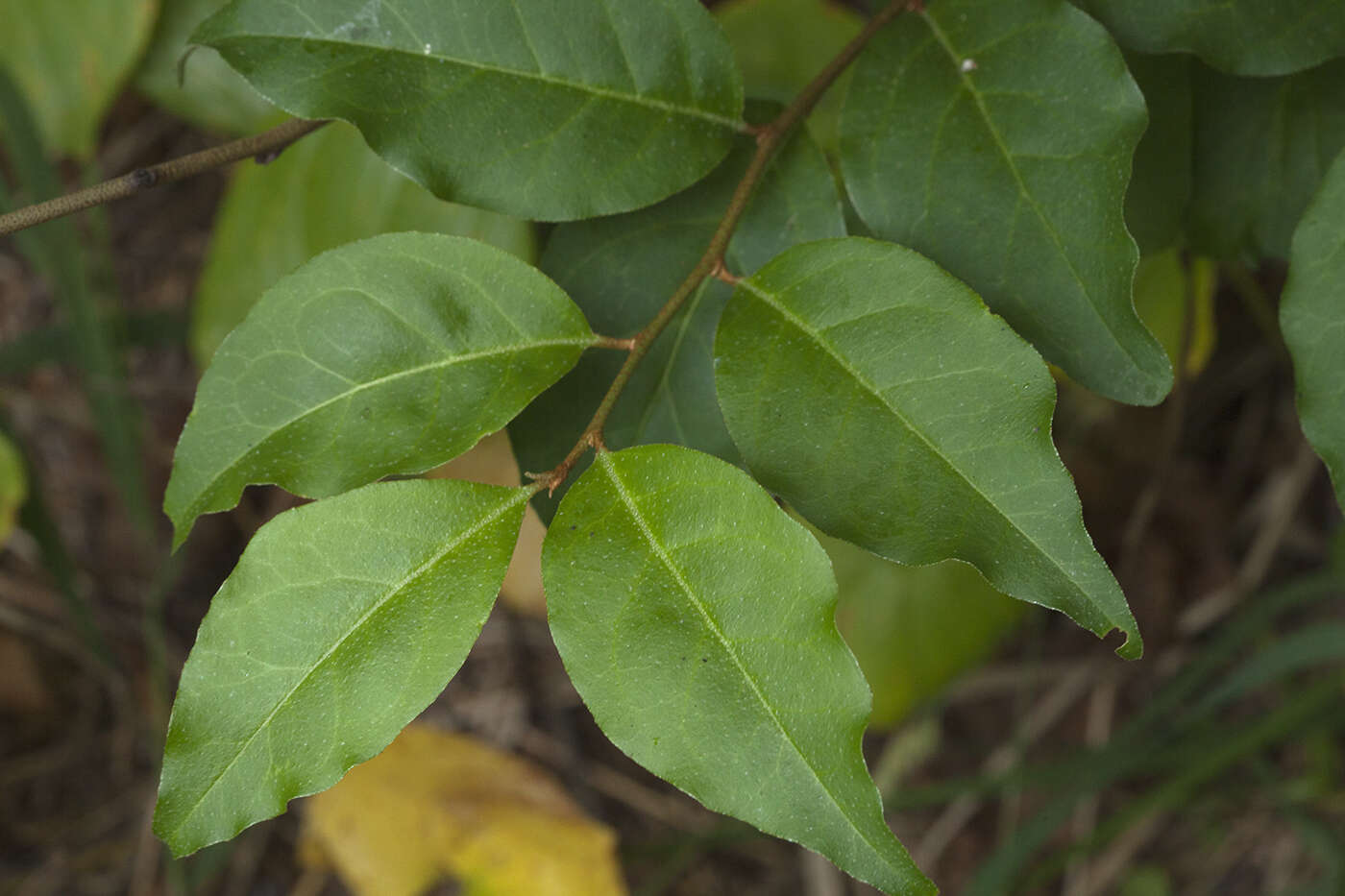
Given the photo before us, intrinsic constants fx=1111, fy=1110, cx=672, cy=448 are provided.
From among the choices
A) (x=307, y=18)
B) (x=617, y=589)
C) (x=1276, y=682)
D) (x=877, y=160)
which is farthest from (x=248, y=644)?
(x=1276, y=682)

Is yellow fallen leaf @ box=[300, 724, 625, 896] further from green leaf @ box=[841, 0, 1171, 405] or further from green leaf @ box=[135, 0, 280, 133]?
green leaf @ box=[841, 0, 1171, 405]

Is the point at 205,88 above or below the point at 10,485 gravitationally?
above

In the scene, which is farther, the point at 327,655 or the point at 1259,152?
the point at 1259,152

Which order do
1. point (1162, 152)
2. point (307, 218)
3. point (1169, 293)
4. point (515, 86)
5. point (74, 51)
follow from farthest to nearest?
point (74, 51) < point (307, 218) < point (1169, 293) < point (1162, 152) < point (515, 86)

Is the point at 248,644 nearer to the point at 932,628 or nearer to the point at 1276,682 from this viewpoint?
the point at 932,628

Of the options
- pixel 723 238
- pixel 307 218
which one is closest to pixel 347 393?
pixel 723 238

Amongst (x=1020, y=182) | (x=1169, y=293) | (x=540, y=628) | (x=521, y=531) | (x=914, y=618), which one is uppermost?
(x=1020, y=182)

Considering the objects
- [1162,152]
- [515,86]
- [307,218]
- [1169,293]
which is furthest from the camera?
[307,218]

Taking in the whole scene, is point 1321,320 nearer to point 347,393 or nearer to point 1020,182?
point 1020,182
